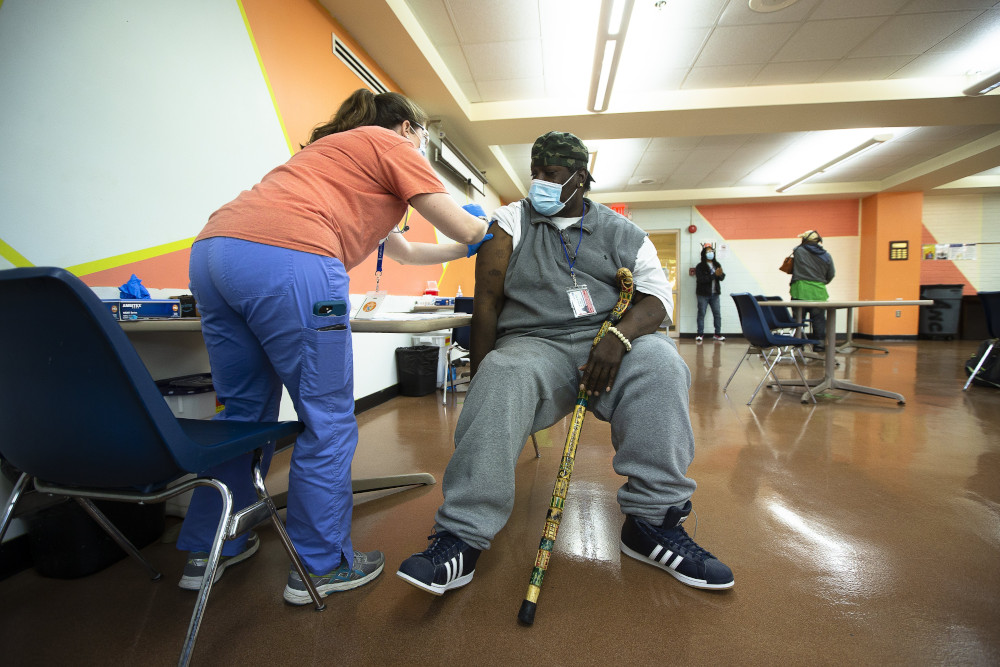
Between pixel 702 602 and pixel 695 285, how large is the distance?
945cm

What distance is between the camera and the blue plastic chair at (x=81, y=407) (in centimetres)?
69

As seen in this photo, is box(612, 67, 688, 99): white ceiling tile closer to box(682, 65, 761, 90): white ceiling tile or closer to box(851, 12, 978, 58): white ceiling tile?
box(682, 65, 761, 90): white ceiling tile

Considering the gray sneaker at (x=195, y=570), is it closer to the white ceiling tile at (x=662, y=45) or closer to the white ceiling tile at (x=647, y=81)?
the white ceiling tile at (x=662, y=45)

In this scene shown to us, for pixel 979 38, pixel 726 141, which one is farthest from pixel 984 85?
pixel 726 141

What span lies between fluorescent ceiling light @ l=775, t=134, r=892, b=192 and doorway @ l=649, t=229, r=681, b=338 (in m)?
2.23

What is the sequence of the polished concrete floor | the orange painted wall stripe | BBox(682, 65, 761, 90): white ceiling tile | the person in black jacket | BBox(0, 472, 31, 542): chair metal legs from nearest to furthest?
BBox(0, 472, 31, 542): chair metal legs, the polished concrete floor, BBox(682, 65, 761, 90): white ceiling tile, the person in black jacket, the orange painted wall stripe

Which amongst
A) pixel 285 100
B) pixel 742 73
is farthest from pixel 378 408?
pixel 742 73

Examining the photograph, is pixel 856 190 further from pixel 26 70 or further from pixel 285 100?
pixel 26 70

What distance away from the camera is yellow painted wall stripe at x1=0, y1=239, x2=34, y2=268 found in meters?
1.31

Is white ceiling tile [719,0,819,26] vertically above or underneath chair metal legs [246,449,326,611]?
above

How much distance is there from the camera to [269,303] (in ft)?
3.36

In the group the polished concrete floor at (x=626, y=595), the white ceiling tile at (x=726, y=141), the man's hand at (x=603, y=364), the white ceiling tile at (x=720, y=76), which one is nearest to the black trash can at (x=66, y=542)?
the polished concrete floor at (x=626, y=595)

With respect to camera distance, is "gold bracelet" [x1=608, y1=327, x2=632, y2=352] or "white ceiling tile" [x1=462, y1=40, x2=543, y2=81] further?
"white ceiling tile" [x1=462, y1=40, x2=543, y2=81]

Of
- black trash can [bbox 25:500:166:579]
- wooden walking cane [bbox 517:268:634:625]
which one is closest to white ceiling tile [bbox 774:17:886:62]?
wooden walking cane [bbox 517:268:634:625]
